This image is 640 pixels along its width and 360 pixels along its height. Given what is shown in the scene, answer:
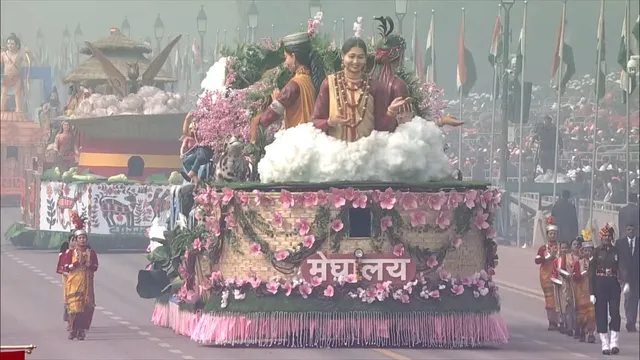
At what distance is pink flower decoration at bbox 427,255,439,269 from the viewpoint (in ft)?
79.2

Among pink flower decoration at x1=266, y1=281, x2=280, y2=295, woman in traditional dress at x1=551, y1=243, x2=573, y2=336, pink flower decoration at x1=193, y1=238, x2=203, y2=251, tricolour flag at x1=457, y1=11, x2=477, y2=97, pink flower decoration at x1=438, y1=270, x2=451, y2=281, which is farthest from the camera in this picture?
tricolour flag at x1=457, y1=11, x2=477, y2=97

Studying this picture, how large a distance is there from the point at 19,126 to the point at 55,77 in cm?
531

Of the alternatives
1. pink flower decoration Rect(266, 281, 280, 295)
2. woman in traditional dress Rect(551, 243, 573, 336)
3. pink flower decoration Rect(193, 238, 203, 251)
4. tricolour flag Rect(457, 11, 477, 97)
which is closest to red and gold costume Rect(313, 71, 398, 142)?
pink flower decoration Rect(266, 281, 280, 295)

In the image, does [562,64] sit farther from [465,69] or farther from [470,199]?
[470,199]

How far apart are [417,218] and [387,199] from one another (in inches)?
16.5

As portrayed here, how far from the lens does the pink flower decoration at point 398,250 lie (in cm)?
2398

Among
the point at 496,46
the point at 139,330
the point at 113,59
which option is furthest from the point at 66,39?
the point at 139,330

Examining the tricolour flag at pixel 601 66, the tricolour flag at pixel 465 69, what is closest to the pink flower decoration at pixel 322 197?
the tricolour flag at pixel 601 66

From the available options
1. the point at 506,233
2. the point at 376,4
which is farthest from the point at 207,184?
the point at 506,233

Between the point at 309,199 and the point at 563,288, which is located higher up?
the point at 309,199

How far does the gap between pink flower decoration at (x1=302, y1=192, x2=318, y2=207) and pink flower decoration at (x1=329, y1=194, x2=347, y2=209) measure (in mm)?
169

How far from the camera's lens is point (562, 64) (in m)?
46.0

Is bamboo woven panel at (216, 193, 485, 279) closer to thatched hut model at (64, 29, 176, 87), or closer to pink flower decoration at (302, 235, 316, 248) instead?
pink flower decoration at (302, 235, 316, 248)

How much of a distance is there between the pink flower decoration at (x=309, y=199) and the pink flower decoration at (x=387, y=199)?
722 mm
